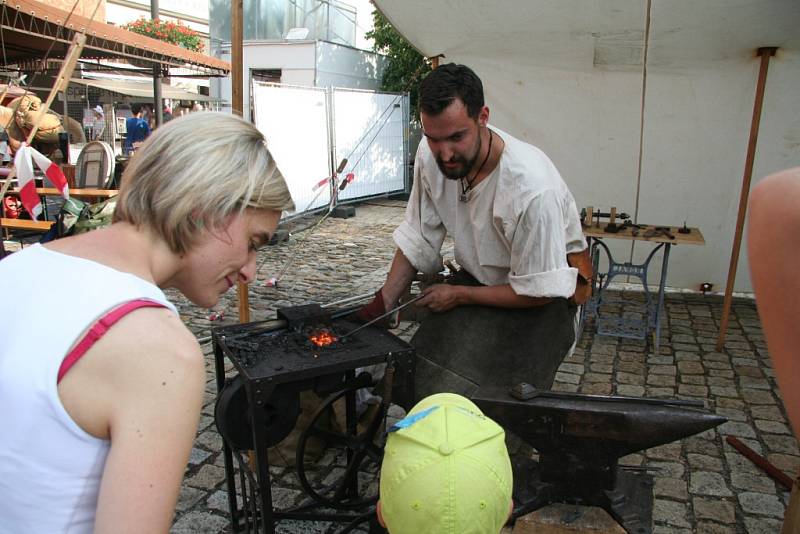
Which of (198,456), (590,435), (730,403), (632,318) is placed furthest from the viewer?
(632,318)

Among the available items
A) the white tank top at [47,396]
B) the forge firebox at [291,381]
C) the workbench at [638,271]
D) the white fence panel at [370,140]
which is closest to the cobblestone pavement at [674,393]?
the workbench at [638,271]

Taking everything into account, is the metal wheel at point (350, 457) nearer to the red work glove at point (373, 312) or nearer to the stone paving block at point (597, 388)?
the red work glove at point (373, 312)

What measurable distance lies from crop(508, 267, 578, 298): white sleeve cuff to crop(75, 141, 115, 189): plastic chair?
7.28 m

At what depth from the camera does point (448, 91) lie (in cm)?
271

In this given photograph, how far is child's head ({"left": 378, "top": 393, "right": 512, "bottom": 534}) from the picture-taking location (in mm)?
1551

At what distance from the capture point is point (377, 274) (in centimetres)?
746

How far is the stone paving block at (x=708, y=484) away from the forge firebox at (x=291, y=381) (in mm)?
1672

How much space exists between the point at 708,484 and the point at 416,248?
1.93 m

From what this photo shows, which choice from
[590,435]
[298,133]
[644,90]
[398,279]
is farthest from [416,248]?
[298,133]

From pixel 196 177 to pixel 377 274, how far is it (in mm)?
6313

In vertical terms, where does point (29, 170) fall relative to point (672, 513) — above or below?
above

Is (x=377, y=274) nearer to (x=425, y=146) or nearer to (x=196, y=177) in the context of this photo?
(x=425, y=146)

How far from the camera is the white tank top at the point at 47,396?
97 cm

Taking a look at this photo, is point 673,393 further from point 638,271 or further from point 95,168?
point 95,168
